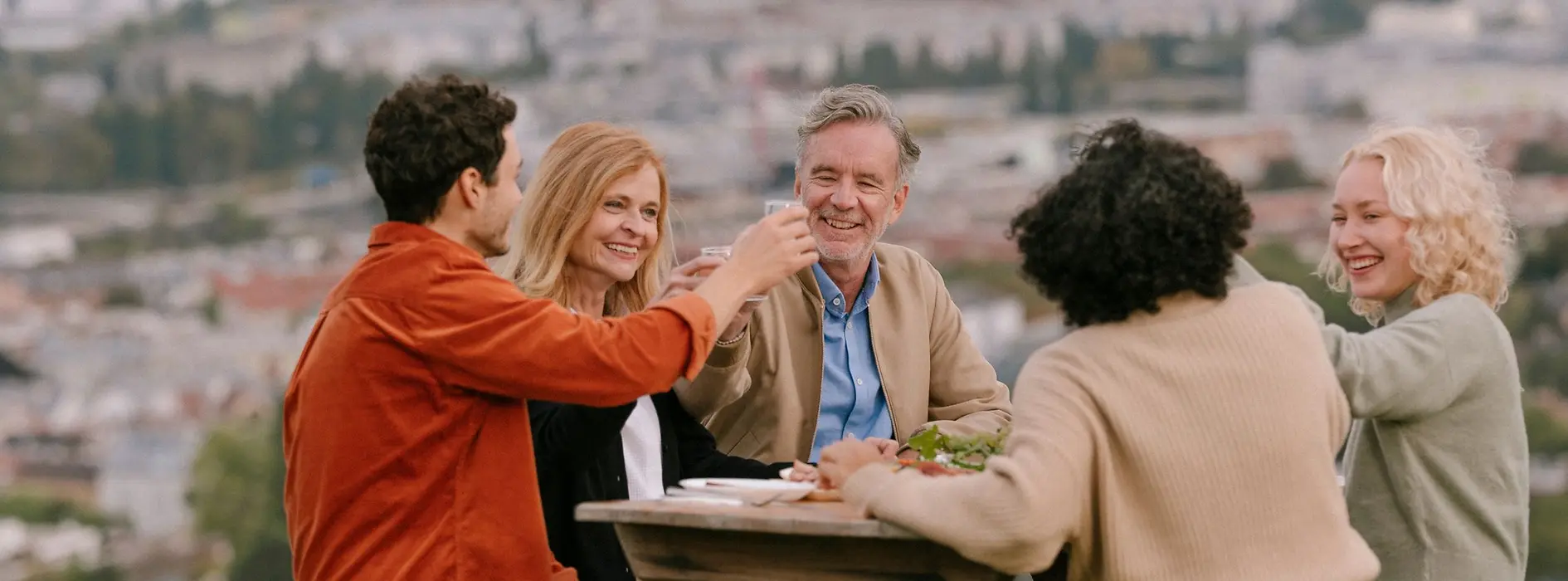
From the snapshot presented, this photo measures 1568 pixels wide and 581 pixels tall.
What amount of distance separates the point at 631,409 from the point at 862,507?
42 centimetres

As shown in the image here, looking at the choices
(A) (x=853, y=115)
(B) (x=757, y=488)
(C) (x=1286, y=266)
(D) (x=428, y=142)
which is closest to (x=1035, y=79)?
(C) (x=1286, y=266)

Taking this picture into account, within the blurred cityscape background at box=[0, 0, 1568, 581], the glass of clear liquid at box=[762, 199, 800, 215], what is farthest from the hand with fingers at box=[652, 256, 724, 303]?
the blurred cityscape background at box=[0, 0, 1568, 581]

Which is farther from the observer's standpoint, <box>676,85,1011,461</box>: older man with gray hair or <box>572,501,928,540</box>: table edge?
<box>676,85,1011,461</box>: older man with gray hair

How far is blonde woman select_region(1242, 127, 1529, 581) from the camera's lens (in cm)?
255

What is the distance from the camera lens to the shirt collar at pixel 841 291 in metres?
3.36

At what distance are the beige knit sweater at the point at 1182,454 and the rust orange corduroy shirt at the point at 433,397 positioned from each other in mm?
402

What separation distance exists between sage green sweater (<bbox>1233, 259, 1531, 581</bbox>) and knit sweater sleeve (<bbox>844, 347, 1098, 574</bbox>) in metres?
0.51

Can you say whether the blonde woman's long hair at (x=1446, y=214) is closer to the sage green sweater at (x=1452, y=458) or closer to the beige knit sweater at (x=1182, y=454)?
the sage green sweater at (x=1452, y=458)

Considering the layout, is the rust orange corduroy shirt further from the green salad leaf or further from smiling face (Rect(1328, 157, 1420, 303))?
smiling face (Rect(1328, 157, 1420, 303))

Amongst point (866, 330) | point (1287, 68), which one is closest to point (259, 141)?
point (1287, 68)

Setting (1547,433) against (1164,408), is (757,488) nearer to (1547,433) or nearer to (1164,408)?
(1164,408)

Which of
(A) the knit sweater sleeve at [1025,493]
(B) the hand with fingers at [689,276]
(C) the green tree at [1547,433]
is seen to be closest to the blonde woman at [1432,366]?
(A) the knit sweater sleeve at [1025,493]

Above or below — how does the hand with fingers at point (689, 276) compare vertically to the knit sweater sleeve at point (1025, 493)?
above

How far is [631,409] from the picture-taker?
262cm
